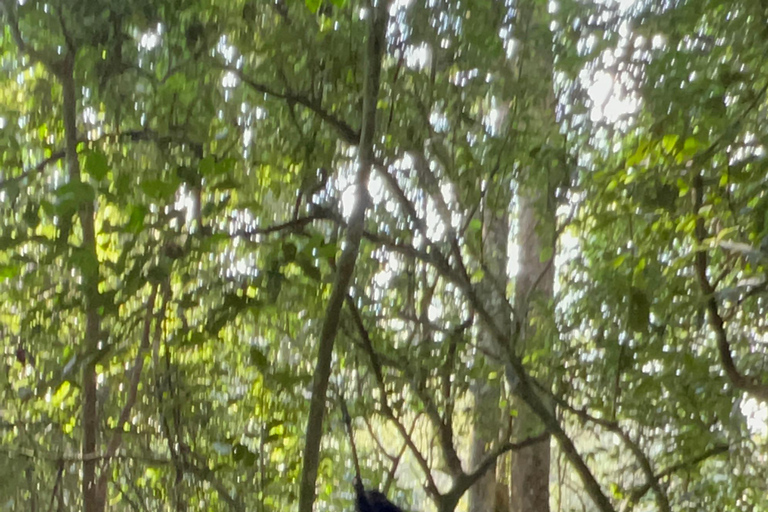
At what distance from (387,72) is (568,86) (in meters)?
0.24

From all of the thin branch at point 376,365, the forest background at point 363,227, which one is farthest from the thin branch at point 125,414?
the thin branch at point 376,365

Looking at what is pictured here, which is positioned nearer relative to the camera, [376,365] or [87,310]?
[87,310]

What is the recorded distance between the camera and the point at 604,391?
871 mm

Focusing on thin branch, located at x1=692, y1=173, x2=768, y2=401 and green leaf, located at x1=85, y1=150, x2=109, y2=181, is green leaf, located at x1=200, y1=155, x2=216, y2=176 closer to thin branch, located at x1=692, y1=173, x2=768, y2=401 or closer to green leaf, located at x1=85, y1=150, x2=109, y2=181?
green leaf, located at x1=85, y1=150, x2=109, y2=181

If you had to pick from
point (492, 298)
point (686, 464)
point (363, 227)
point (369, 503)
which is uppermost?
point (492, 298)

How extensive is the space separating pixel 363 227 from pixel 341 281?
→ 0.28 feet

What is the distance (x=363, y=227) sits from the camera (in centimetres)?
67

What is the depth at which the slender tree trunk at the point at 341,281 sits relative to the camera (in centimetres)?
60

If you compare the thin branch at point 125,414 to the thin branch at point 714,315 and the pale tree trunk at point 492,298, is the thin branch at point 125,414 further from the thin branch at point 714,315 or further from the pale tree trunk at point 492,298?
the thin branch at point 714,315

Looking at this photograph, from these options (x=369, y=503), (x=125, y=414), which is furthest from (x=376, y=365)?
(x=125, y=414)

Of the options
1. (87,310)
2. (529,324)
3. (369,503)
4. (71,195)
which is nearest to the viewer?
(71,195)

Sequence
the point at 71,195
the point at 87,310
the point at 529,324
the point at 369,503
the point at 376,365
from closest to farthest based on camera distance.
Answer: the point at 71,195, the point at 87,310, the point at 369,503, the point at 376,365, the point at 529,324

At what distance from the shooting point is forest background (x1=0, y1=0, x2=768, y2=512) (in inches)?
26.3

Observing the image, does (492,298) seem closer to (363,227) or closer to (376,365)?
(376,365)
